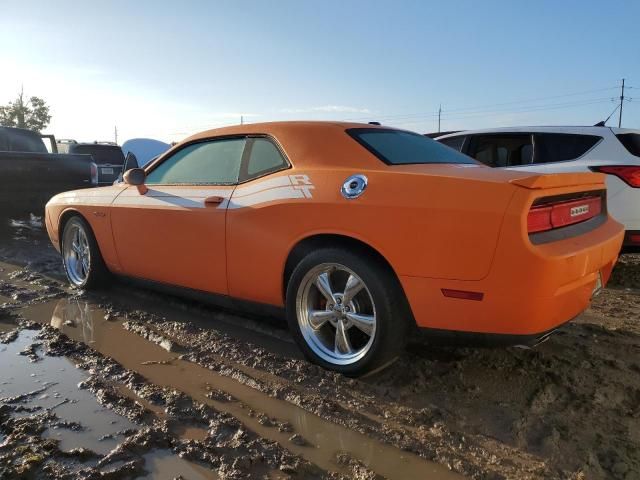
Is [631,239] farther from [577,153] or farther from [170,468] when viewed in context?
[170,468]

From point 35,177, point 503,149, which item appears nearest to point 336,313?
point 503,149

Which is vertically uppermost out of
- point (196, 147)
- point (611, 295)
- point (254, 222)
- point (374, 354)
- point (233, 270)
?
point (196, 147)

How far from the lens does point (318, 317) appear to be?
3.01 meters

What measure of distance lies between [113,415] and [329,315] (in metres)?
1.21

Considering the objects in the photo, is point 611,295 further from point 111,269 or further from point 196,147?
point 111,269

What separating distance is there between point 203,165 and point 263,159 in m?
0.65

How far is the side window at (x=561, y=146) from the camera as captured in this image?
5.12 meters

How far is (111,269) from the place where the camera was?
447 centimetres

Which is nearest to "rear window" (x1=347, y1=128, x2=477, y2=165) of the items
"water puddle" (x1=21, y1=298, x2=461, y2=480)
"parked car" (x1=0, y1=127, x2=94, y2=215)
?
"water puddle" (x1=21, y1=298, x2=461, y2=480)

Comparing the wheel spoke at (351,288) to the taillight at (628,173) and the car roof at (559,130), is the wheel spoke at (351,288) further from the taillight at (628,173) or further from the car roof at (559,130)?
the car roof at (559,130)

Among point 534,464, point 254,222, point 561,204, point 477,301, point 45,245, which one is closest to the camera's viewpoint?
point 534,464

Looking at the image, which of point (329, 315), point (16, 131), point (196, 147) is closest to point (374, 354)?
point (329, 315)

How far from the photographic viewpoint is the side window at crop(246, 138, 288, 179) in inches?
127

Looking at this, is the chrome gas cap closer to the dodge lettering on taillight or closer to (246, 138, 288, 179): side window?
(246, 138, 288, 179): side window
